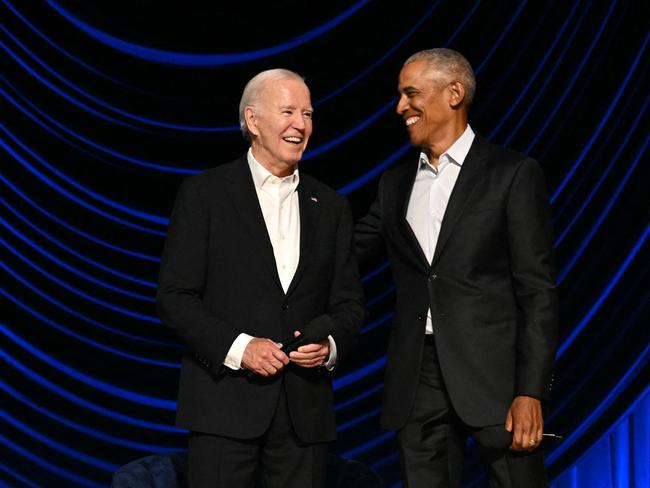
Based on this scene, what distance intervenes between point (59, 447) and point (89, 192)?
0.91m

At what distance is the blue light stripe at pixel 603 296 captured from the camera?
11.8ft

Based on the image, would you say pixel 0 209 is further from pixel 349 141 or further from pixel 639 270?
pixel 639 270

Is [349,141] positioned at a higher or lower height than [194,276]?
higher

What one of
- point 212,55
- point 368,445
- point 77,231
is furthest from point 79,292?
point 368,445

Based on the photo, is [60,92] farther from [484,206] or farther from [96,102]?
[484,206]

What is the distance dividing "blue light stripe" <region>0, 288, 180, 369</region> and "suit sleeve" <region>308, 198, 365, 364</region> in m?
1.36

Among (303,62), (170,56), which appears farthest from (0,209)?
(303,62)

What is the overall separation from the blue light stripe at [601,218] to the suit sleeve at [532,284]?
114 cm

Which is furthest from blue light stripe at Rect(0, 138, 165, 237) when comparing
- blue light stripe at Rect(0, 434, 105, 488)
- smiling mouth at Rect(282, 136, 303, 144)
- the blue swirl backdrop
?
smiling mouth at Rect(282, 136, 303, 144)

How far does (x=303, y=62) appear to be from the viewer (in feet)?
12.7

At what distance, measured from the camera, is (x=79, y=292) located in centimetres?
383

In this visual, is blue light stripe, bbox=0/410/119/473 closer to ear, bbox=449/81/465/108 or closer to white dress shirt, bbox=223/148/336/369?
white dress shirt, bbox=223/148/336/369

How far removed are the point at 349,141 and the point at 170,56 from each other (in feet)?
2.30

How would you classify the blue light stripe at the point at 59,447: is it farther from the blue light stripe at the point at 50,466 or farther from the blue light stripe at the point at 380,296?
the blue light stripe at the point at 380,296
